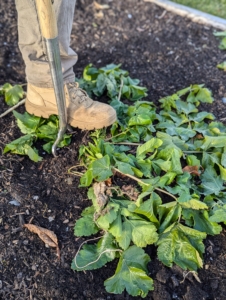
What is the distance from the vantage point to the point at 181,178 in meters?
2.35

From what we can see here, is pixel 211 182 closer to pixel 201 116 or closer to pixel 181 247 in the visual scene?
pixel 181 247

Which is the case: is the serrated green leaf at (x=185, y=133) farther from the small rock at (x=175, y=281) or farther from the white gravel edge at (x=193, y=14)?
the white gravel edge at (x=193, y=14)

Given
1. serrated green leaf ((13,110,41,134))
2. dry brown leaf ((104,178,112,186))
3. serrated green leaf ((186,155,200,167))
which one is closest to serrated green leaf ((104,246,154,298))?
dry brown leaf ((104,178,112,186))

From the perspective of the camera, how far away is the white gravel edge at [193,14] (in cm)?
411

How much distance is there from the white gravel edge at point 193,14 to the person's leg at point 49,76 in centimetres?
200

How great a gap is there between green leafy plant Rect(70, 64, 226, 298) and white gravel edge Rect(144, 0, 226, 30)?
179cm

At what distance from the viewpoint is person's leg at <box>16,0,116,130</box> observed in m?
2.40

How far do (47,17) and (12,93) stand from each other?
3.61 feet

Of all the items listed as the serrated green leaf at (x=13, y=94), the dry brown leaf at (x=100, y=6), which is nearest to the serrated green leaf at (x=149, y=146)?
the serrated green leaf at (x=13, y=94)

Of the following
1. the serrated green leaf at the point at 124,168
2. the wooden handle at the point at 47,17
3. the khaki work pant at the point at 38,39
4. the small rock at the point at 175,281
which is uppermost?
the wooden handle at the point at 47,17

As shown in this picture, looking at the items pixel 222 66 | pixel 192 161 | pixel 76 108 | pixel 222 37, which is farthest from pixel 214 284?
pixel 222 37

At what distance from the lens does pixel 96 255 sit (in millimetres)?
2113

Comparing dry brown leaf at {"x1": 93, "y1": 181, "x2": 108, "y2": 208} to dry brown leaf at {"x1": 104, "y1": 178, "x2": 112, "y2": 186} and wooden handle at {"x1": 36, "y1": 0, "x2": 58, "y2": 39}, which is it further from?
wooden handle at {"x1": 36, "y1": 0, "x2": 58, "y2": 39}

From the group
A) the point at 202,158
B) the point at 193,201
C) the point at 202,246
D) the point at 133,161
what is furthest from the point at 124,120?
the point at 202,246
